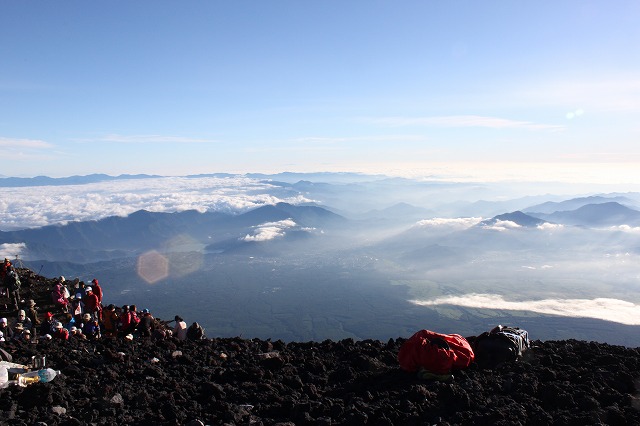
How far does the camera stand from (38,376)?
985 centimetres

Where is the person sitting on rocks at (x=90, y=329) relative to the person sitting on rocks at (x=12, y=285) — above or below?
below

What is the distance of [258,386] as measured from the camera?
1000cm

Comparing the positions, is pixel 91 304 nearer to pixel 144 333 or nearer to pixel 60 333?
pixel 144 333

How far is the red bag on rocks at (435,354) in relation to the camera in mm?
9992

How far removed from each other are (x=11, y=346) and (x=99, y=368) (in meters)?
3.35

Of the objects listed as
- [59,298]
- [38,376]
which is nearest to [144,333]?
A: [59,298]

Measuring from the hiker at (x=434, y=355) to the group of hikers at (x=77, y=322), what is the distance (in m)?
8.82

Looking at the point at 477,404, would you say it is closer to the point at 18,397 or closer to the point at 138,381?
the point at 138,381

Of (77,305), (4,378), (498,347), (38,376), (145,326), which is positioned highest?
(498,347)

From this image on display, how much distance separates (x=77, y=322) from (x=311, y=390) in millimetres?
11769

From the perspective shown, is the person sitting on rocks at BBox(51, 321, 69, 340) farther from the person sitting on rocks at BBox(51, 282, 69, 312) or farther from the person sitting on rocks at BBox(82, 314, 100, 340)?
the person sitting on rocks at BBox(51, 282, 69, 312)

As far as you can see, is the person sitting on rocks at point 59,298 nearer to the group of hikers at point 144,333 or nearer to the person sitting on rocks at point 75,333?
the group of hikers at point 144,333

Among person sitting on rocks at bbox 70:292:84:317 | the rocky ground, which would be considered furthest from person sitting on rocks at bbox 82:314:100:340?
the rocky ground

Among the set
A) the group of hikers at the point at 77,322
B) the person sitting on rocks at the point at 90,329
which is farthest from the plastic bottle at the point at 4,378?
the person sitting on rocks at the point at 90,329
